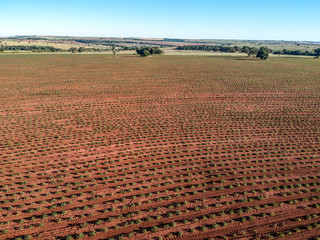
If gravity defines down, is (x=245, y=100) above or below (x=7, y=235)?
above

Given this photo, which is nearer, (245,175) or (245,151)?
(245,175)

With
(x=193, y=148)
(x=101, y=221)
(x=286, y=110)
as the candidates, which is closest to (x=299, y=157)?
(x=193, y=148)

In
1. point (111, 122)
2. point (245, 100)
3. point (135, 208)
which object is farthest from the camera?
point (245, 100)

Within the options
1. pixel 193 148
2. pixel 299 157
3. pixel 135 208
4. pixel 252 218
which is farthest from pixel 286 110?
pixel 135 208

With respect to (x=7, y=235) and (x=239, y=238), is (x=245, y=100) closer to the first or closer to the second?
(x=239, y=238)

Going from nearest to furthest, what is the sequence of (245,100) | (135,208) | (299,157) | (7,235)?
(7,235)
(135,208)
(299,157)
(245,100)

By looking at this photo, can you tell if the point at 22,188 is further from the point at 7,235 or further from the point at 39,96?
the point at 39,96
